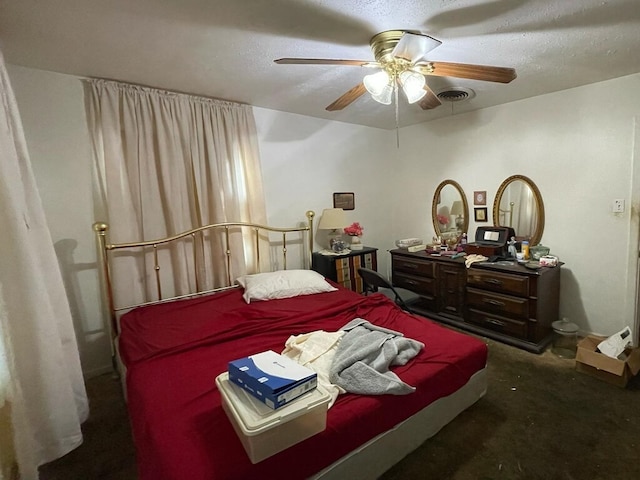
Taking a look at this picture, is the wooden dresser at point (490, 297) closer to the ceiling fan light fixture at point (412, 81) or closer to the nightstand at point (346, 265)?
the nightstand at point (346, 265)

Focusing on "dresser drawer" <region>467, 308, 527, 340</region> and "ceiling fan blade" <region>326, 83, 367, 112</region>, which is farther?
"dresser drawer" <region>467, 308, 527, 340</region>

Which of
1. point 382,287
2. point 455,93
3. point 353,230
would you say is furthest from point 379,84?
point 353,230

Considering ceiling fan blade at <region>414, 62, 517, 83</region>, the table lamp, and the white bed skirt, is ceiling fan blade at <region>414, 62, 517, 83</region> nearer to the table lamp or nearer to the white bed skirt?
the white bed skirt

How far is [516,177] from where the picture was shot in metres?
3.09

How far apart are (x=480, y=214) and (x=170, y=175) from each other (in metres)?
3.06

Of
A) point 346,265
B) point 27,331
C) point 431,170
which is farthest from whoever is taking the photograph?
point 431,170

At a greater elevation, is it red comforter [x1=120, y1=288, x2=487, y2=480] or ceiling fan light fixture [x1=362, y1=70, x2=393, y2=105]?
ceiling fan light fixture [x1=362, y1=70, x2=393, y2=105]

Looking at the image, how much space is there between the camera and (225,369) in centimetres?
156

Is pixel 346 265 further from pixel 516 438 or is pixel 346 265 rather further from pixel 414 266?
pixel 516 438

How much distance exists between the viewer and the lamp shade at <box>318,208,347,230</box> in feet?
11.1

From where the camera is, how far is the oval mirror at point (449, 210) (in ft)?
11.7

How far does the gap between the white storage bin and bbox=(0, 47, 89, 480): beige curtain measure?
95cm

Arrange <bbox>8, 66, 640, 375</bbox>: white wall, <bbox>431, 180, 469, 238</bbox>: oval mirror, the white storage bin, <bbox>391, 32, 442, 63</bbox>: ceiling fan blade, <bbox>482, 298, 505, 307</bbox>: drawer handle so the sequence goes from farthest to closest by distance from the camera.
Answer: <bbox>431, 180, 469, 238</bbox>: oval mirror, <bbox>482, 298, 505, 307</bbox>: drawer handle, <bbox>8, 66, 640, 375</bbox>: white wall, <bbox>391, 32, 442, 63</bbox>: ceiling fan blade, the white storage bin

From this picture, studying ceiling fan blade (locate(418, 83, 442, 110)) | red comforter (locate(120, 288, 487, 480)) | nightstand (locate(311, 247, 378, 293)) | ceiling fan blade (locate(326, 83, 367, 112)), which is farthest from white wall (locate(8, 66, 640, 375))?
ceiling fan blade (locate(418, 83, 442, 110))
